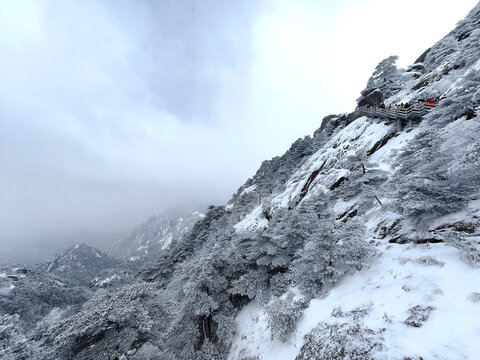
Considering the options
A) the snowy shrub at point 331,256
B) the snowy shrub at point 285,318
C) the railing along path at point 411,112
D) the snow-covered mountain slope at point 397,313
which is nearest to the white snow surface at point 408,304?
the snow-covered mountain slope at point 397,313

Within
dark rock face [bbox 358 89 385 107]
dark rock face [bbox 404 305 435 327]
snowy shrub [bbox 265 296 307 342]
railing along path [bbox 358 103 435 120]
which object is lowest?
snowy shrub [bbox 265 296 307 342]

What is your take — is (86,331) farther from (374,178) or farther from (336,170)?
(336,170)

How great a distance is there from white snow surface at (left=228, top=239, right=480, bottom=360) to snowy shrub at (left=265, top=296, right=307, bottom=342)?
27cm

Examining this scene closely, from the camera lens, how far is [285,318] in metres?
10.3

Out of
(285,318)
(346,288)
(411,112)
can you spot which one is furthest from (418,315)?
(411,112)

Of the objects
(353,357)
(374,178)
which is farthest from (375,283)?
(374,178)

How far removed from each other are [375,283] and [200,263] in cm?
1120

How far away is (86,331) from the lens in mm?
9445

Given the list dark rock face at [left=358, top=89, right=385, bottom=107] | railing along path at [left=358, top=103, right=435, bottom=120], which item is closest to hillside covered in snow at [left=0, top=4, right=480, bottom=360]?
railing along path at [left=358, top=103, right=435, bottom=120]

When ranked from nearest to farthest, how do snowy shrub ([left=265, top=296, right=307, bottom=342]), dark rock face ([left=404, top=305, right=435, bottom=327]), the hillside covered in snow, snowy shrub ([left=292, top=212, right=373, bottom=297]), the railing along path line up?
dark rock face ([left=404, top=305, right=435, bottom=327])
the hillside covered in snow
snowy shrub ([left=265, top=296, right=307, bottom=342])
snowy shrub ([left=292, top=212, right=373, bottom=297])
the railing along path

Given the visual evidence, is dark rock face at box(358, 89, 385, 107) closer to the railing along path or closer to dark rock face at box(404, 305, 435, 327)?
the railing along path

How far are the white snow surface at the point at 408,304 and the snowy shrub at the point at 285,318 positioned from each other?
272mm

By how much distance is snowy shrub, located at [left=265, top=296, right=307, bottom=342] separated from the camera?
1014 cm

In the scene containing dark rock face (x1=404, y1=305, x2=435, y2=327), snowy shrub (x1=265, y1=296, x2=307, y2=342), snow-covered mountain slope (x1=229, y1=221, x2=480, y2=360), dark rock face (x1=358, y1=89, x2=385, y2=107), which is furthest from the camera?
dark rock face (x1=358, y1=89, x2=385, y2=107)
